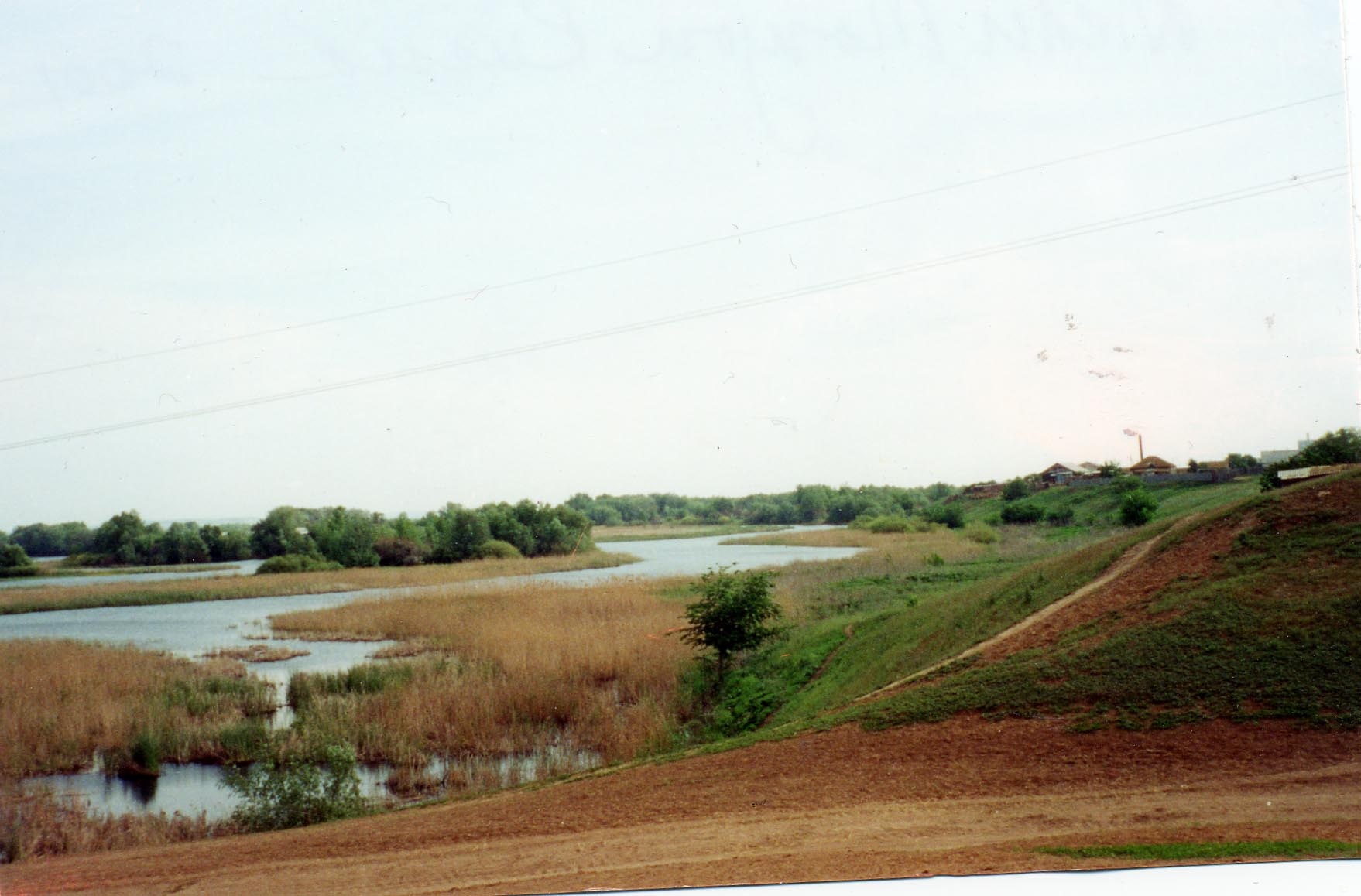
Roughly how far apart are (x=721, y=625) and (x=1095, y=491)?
68.0 ft

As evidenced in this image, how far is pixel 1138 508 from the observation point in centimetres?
3044

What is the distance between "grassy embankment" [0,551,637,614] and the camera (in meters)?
28.7

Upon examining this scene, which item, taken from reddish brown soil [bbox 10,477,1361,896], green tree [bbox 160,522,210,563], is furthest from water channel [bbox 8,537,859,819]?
reddish brown soil [bbox 10,477,1361,896]

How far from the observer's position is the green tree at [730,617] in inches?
896

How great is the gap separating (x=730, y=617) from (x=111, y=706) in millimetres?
15093

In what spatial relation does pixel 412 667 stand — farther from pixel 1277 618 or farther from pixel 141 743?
pixel 1277 618

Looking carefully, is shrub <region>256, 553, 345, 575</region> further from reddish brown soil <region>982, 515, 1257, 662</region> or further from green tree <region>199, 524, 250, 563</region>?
reddish brown soil <region>982, 515, 1257, 662</region>

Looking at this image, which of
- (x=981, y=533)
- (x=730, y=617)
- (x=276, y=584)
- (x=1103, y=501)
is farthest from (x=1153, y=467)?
(x=276, y=584)

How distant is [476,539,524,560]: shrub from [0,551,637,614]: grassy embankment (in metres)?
0.31

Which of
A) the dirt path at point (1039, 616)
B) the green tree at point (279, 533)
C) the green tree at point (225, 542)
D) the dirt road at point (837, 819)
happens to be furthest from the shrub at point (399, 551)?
the dirt path at point (1039, 616)

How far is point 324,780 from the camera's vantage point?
14.4 meters

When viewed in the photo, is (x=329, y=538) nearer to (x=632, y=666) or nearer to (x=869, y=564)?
(x=632, y=666)

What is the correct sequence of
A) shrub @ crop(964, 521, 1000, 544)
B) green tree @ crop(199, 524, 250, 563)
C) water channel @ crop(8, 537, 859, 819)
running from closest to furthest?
1. water channel @ crop(8, 537, 859, 819)
2. green tree @ crop(199, 524, 250, 563)
3. shrub @ crop(964, 521, 1000, 544)

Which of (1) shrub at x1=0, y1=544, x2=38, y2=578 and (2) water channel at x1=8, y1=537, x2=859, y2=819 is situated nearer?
(2) water channel at x1=8, y1=537, x2=859, y2=819
